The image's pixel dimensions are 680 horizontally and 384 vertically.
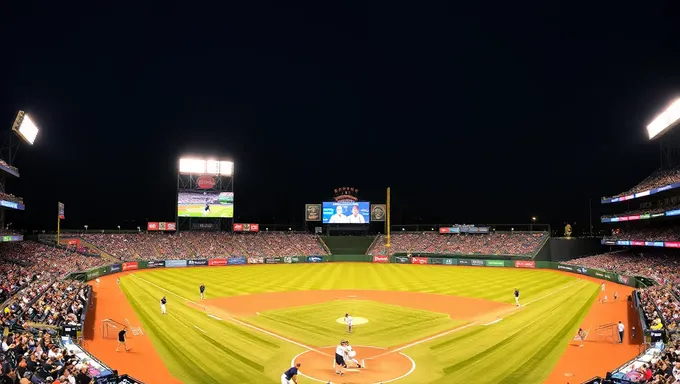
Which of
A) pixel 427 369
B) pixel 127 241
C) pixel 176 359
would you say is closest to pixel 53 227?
pixel 127 241

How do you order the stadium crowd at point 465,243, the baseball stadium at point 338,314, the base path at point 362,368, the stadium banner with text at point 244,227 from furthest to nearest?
the stadium banner with text at point 244,227, the stadium crowd at point 465,243, the baseball stadium at point 338,314, the base path at point 362,368

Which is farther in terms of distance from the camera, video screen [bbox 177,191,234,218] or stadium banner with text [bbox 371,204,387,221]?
stadium banner with text [bbox 371,204,387,221]

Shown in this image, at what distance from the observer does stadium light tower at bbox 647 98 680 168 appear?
52062 mm

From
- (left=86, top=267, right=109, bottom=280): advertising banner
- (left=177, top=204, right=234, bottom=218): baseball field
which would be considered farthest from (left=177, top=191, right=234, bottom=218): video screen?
(left=86, top=267, right=109, bottom=280): advertising banner

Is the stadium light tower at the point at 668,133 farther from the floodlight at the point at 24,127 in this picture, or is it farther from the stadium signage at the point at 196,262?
the floodlight at the point at 24,127

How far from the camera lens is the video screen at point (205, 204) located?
3199 inches

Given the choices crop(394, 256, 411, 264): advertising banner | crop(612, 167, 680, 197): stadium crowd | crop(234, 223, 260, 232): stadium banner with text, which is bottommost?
crop(394, 256, 411, 264): advertising banner

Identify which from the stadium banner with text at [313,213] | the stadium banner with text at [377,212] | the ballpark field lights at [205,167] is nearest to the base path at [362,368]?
the ballpark field lights at [205,167]

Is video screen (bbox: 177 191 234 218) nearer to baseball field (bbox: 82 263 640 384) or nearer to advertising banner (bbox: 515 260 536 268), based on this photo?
baseball field (bbox: 82 263 640 384)

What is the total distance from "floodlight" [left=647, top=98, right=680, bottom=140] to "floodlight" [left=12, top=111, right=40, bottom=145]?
71.8 metres

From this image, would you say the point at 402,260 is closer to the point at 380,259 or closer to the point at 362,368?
the point at 380,259

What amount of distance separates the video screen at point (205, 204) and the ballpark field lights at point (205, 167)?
3.85m

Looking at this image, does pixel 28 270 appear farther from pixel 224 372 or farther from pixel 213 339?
pixel 224 372

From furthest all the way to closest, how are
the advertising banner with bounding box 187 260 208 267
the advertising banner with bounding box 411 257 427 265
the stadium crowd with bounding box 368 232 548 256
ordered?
the advertising banner with bounding box 411 257 427 265 → the stadium crowd with bounding box 368 232 548 256 → the advertising banner with bounding box 187 260 208 267
